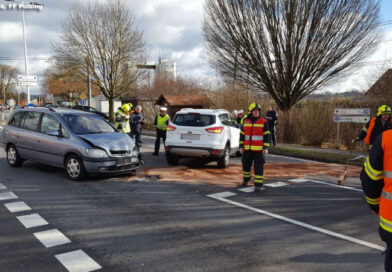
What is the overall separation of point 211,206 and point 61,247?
2625 millimetres

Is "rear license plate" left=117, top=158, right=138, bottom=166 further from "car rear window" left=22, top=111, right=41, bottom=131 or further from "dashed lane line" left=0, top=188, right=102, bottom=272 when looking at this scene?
"car rear window" left=22, top=111, right=41, bottom=131

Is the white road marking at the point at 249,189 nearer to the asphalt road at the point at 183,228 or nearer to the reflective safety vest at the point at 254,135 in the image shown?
the asphalt road at the point at 183,228

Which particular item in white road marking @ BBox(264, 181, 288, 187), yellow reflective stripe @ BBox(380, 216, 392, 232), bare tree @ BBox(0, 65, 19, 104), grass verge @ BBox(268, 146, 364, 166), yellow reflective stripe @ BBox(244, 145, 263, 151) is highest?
bare tree @ BBox(0, 65, 19, 104)

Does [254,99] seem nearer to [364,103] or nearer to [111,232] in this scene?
[364,103]

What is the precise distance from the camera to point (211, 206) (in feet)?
19.2

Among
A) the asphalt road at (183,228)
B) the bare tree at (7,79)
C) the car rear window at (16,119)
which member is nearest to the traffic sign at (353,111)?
the asphalt road at (183,228)

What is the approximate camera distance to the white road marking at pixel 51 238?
164 inches

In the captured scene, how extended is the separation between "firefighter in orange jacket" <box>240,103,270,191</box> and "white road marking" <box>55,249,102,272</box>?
4.16 meters

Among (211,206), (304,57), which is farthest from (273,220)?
(304,57)

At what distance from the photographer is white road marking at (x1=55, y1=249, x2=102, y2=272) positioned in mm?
3527

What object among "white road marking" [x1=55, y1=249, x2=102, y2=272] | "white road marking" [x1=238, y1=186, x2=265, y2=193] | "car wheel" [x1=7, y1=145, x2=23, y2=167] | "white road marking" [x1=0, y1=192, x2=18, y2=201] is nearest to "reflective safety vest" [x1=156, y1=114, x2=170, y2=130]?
"car wheel" [x1=7, y1=145, x2=23, y2=167]

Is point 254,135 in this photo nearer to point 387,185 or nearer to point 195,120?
point 195,120

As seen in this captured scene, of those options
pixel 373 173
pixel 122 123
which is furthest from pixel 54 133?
pixel 373 173

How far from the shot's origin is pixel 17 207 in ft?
18.6
